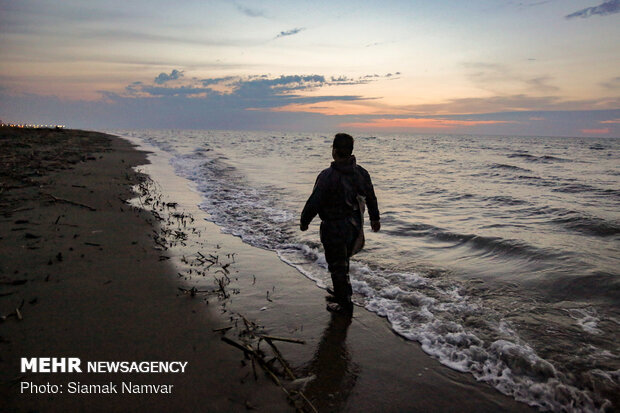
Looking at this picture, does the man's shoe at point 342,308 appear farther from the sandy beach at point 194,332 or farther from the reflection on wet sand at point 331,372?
the reflection on wet sand at point 331,372

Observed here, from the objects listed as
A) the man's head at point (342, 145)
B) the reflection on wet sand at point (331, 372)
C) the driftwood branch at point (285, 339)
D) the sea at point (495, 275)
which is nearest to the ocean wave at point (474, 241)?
the sea at point (495, 275)

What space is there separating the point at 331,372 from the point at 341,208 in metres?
2.09

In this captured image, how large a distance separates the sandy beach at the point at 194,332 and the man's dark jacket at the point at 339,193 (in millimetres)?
1418

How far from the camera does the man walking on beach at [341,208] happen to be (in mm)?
4648

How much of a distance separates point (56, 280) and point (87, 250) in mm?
1285

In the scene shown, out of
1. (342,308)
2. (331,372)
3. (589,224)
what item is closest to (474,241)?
(589,224)

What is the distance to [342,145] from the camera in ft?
15.0

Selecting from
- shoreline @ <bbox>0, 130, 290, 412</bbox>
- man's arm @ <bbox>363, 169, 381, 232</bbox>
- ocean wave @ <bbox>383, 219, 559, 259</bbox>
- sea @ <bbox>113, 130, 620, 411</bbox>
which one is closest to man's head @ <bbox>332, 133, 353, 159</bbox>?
man's arm @ <bbox>363, 169, 381, 232</bbox>

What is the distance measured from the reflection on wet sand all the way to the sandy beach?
0.04 ft

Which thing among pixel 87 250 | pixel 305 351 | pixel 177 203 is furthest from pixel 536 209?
pixel 87 250

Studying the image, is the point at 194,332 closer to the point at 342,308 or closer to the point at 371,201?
the point at 342,308

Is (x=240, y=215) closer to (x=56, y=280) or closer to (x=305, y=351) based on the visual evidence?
(x=56, y=280)

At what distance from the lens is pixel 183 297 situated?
4.87 metres

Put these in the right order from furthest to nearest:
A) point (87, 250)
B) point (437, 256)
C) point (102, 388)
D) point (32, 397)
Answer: point (437, 256)
point (87, 250)
point (102, 388)
point (32, 397)
